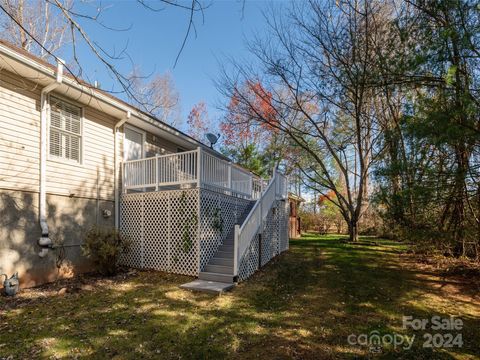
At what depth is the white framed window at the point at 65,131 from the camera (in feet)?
24.8

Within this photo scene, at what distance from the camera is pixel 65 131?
7.82 metres

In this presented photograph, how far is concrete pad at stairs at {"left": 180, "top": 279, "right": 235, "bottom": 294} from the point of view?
22.2 feet

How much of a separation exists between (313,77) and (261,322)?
10.7 metres

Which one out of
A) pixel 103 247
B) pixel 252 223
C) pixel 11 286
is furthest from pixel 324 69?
pixel 11 286

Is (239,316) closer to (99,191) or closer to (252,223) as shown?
(252,223)

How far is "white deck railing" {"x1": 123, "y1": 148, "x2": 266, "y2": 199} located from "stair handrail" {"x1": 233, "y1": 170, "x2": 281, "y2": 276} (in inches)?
Result: 45.2

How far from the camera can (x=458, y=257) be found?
8875 mm

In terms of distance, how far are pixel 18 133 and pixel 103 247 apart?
3267mm

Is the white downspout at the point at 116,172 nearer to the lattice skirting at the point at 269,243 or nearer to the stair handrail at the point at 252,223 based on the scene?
the stair handrail at the point at 252,223

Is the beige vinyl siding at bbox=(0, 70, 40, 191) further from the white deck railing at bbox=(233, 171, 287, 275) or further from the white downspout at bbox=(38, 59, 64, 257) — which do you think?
the white deck railing at bbox=(233, 171, 287, 275)

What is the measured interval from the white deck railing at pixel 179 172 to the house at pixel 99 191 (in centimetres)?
3

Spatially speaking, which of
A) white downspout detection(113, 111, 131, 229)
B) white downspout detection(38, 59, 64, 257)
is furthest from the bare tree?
white downspout detection(38, 59, 64, 257)

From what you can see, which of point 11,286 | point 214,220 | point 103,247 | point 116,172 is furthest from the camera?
point 116,172

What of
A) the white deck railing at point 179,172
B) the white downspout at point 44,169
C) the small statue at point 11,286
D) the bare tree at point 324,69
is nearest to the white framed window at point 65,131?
the white downspout at point 44,169
